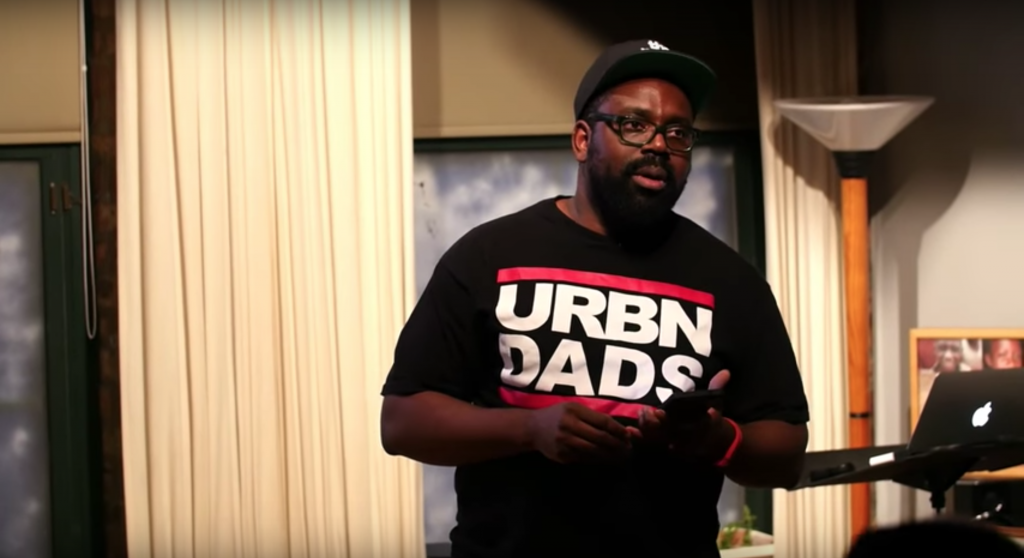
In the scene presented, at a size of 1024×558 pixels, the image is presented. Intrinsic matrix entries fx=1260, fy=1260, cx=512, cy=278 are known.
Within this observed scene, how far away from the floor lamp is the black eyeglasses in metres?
1.57

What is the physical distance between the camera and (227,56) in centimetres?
347

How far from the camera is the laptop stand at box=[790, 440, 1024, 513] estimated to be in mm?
2008

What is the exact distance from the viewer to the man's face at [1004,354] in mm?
3406

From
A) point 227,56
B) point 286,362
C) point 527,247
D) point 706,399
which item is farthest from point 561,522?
point 227,56

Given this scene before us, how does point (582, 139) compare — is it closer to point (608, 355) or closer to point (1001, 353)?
point (608, 355)

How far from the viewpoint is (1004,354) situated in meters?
3.41

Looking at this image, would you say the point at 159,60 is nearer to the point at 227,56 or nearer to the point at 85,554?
the point at 227,56

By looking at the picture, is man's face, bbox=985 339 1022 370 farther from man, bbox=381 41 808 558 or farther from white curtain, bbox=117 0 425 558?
man, bbox=381 41 808 558

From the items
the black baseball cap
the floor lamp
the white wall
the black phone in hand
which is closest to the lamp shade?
the floor lamp

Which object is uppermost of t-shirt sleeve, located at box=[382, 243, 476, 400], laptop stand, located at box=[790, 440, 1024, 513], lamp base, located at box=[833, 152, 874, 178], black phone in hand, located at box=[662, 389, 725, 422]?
lamp base, located at box=[833, 152, 874, 178]

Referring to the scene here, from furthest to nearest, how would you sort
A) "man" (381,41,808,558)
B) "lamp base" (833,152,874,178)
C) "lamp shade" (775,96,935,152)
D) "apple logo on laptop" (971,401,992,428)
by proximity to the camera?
1. "lamp base" (833,152,874,178)
2. "lamp shade" (775,96,935,152)
3. "apple logo on laptop" (971,401,992,428)
4. "man" (381,41,808,558)

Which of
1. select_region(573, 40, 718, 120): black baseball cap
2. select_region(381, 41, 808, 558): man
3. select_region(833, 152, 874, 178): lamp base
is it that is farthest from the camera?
select_region(833, 152, 874, 178): lamp base

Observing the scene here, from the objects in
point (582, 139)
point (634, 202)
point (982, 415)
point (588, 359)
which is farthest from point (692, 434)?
point (982, 415)

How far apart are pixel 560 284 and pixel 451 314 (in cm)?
16
